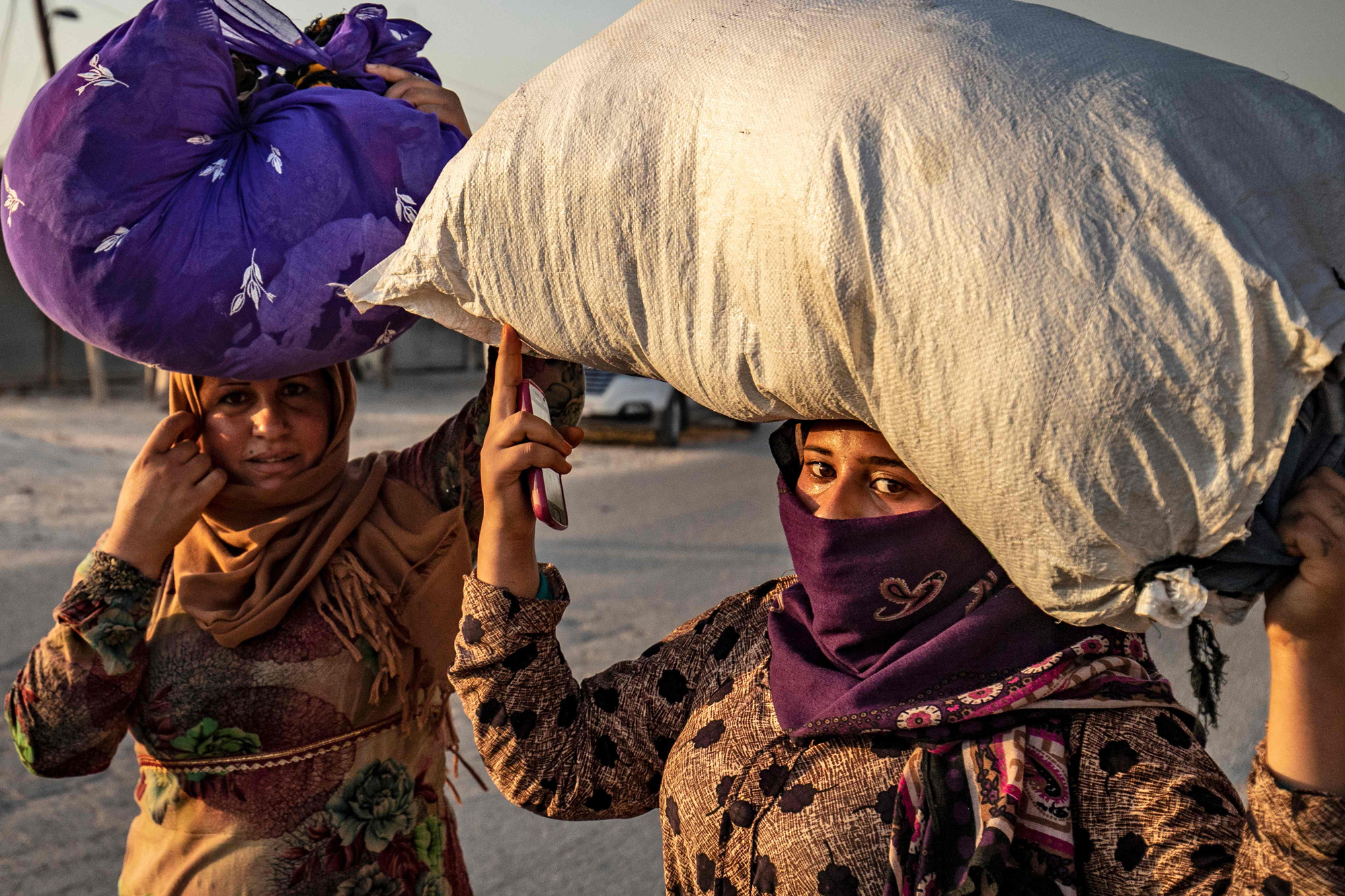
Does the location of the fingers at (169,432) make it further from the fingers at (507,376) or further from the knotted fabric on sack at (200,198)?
the fingers at (507,376)

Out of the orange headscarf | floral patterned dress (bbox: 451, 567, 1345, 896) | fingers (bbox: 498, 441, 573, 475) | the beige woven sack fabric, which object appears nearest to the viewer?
the beige woven sack fabric

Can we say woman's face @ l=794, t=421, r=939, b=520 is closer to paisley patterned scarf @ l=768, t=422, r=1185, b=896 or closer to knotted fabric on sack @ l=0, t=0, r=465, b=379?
paisley patterned scarf @ l=768, t=422, r=1185, b=896

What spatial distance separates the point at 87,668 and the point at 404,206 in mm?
978

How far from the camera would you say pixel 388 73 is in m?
1.96

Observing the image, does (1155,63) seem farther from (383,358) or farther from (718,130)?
(383,358)

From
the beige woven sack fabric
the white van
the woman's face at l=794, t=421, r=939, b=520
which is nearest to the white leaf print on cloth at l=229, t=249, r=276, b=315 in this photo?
the beige woven sack fabric

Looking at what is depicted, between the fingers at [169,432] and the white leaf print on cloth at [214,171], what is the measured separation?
0.47m

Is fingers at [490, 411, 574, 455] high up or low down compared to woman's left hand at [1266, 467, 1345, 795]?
down

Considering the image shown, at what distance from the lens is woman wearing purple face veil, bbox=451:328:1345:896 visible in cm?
113

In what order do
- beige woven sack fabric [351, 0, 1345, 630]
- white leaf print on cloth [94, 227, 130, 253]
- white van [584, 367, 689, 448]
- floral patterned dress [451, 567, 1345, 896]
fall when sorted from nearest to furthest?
beige woven sack fabric [351, 0, 1345, 630] < floral patterned dress [451, 567, 1345, 896] < white leaf print on cloth [94, 227, 130, 253] < white van [584, 367, 689, 448]

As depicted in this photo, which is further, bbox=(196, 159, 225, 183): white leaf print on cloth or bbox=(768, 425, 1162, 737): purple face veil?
bbox=(196, 159, 225, 183): white leaf print on cloth

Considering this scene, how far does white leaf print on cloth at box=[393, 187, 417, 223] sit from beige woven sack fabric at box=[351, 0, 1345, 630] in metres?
0.57

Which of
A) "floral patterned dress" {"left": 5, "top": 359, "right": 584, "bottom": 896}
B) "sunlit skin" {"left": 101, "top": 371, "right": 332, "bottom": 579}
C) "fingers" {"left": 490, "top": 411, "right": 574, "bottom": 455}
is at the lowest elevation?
"floral patterned dress" {"left": 5, "top": 359, "right": 584, "bottom": 896}

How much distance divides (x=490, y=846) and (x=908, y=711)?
2.60m
